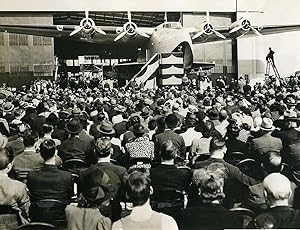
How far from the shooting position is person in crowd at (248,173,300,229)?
6.15ft

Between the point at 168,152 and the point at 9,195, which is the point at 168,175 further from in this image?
the point at 9,195

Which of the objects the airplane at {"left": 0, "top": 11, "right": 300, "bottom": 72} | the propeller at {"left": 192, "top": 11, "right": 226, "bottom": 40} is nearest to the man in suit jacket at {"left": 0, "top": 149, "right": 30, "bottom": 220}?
the airplane at {"left": 0, "top": 11, "right": 300, "bottom": 72}

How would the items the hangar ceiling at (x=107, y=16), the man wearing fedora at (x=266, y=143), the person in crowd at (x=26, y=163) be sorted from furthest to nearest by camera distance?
1. the hangar ceiling at (x=107, y=16)
2. the man wearing fedora at (x=266, y=143)
3. the person in crowd at (x=26, y=163)

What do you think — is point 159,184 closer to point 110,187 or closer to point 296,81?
point 110,187

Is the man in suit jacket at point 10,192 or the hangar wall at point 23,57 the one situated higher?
the hangar wall at point 23,57

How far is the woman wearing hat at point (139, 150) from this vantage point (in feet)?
10.3

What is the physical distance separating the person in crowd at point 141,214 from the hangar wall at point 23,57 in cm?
327

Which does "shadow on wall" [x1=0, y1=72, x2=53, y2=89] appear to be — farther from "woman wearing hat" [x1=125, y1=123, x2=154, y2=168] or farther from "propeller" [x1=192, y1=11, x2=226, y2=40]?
"propeller" [x1=192, y1=11, x2=226, y2=40]

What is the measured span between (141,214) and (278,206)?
0.56 m

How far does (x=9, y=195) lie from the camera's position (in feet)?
7.57

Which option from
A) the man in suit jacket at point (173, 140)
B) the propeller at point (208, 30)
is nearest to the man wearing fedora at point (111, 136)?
the man in suit jacket at point (173, 140)

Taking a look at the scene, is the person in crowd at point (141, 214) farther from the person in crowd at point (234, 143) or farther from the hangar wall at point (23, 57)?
the hangar wall at point (23, 57)

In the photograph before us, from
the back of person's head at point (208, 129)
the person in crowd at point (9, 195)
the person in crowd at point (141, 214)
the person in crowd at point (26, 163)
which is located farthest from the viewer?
the back of person's head at point (208, 129)

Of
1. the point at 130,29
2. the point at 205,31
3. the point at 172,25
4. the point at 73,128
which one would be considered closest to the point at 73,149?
the point at 73,128
